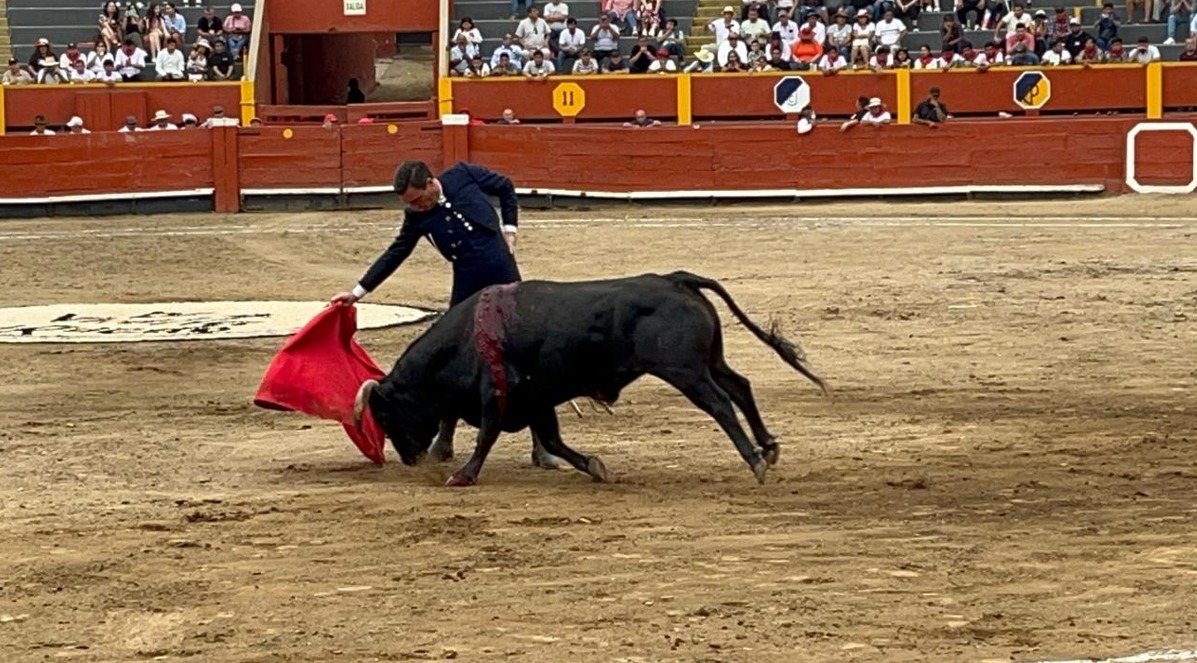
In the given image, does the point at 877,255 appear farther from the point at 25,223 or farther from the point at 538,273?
the point at 25,223

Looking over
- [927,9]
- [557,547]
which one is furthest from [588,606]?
[927,9]

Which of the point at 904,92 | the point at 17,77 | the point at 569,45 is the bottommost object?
the point at 904,92

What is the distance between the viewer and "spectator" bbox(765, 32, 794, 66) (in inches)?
1013

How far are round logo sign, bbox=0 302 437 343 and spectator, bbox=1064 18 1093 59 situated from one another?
1386 cm

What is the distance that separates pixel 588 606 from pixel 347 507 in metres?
1.80

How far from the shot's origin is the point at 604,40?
26734mm

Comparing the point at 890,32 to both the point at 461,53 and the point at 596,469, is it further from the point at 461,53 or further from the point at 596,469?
the point at 596,469

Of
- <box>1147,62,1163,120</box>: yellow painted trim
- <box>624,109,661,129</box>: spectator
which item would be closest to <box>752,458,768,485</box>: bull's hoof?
<box>624,109,661,129</box>: spectator

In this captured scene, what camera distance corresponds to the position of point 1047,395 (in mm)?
9734

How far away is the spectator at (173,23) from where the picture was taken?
89.8 feet

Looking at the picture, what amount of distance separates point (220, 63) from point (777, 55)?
717 centimetres

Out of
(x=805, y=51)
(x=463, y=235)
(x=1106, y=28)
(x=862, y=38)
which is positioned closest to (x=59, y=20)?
(x=805, y=51)

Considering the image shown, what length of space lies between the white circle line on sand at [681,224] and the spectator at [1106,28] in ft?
22.5

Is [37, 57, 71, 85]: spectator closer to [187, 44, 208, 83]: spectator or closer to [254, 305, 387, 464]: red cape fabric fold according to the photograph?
[187, 44, 208, 83]: spectator
